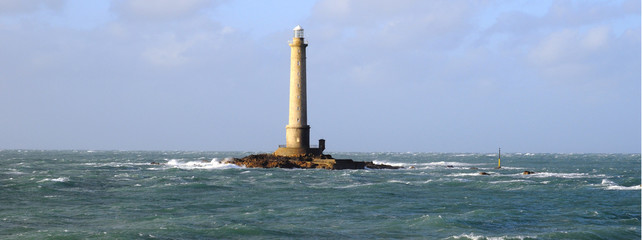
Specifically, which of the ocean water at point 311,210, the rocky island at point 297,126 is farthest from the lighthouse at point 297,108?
the ocean water at point 311,210

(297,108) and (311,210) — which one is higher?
(297,108)

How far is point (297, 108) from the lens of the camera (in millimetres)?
73625

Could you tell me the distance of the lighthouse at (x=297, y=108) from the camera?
73500 millimetres

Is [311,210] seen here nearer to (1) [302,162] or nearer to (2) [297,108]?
(1) [302,162]

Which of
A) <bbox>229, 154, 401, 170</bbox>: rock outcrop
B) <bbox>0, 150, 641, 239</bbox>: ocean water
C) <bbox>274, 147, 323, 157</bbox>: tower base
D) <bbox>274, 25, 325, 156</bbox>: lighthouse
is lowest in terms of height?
<bbox>0, 150, 641, 239</bbox>: ocean water

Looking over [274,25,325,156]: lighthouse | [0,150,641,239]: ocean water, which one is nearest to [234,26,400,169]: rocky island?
[274,25,325,156]: lighthouse

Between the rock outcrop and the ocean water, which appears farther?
the rock outcrop

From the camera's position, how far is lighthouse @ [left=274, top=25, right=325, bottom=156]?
73.5 metres

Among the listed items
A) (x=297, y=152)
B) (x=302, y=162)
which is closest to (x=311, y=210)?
(x=302, y=162)

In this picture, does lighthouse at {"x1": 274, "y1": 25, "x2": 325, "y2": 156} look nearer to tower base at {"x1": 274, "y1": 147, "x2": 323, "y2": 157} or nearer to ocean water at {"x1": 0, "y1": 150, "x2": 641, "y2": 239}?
tower base at {"x1": 274, "y1": 147, "x2": 323, "y2": 157}

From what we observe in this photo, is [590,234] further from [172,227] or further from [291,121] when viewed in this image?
[291,121]

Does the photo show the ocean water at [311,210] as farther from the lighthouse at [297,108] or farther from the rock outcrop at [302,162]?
the lighthouse at [297,108]

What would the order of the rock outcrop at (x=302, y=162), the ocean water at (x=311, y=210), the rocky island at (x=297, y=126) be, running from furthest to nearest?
the rocky island at (x=297, y=126) → the rock outcrop at (x=302, y=162) → the ocean water at (x=311, y=210)

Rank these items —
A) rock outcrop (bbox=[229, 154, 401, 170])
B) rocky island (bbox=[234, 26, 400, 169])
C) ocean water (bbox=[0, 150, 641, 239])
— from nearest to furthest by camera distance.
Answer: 1. ocean water (bbox=[0, 150, 641, 239])
2. rock outcrop (bbox=[229, 154, 401, 170])
3. rocky island (bbox=[234, 26, 400, 169])
